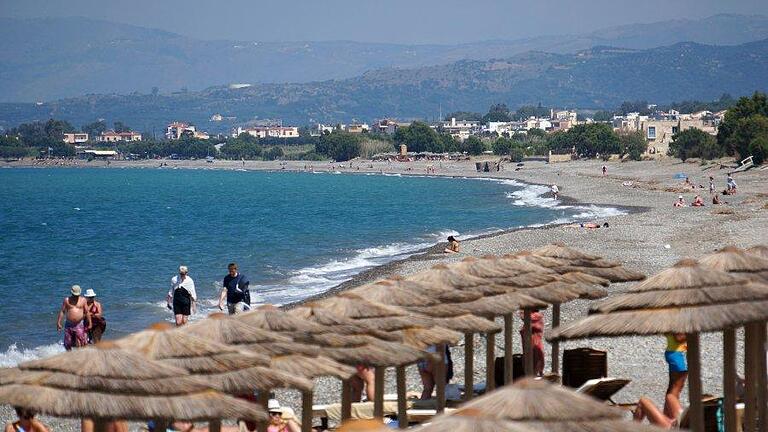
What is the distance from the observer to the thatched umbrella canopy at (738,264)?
10065 millimetres

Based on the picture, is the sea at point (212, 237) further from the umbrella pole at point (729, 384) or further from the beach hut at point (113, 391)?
the umbrella pole at point (729, 384)

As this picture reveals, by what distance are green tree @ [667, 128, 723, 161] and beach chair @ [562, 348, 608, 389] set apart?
3400 inches

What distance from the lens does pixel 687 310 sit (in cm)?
862

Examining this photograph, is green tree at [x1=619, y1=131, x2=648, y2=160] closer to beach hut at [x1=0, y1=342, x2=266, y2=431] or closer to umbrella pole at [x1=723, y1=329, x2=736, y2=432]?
umbrella pole at [x1=723, y1=329, x2=736, y2=432]

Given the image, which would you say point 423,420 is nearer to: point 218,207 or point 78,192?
point 218,207

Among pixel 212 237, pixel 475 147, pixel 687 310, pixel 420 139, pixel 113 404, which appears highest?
pixel 687 310

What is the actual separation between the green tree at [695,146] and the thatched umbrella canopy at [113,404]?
9295cm

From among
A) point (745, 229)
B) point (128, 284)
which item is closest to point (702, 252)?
point (745, 229)

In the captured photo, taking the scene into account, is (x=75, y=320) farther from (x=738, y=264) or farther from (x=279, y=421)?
(x=738, y=264)

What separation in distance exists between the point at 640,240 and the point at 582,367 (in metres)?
23.7

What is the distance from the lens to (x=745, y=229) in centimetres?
3691

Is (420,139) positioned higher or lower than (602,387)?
lower

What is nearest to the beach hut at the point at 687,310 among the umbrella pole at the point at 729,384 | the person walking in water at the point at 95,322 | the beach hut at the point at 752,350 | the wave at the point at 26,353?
the umbrella pole at the point at 729,384

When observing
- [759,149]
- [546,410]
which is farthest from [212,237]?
[546,410]
